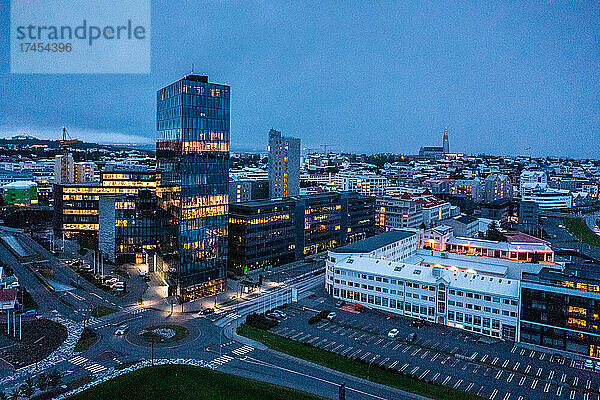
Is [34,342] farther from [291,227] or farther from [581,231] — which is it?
[581,231]

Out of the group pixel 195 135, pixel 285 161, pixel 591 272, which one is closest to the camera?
pixel 591 272

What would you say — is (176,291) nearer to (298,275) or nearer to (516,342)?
(298,275)

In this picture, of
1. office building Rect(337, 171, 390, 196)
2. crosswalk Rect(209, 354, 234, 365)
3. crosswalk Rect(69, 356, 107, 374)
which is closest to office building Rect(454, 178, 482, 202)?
office building Rect(337, 171, 390, 196)

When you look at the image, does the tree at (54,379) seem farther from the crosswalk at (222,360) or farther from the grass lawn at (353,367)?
the grass lawn at (353,367)

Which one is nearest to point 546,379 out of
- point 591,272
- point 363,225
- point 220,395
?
point 591,272

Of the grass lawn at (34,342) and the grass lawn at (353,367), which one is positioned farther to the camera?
the grass lawn at (34,342)

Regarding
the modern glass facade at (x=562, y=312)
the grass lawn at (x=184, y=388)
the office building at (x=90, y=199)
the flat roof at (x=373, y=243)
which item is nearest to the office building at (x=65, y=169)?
the office building at (x=90, y=199)
